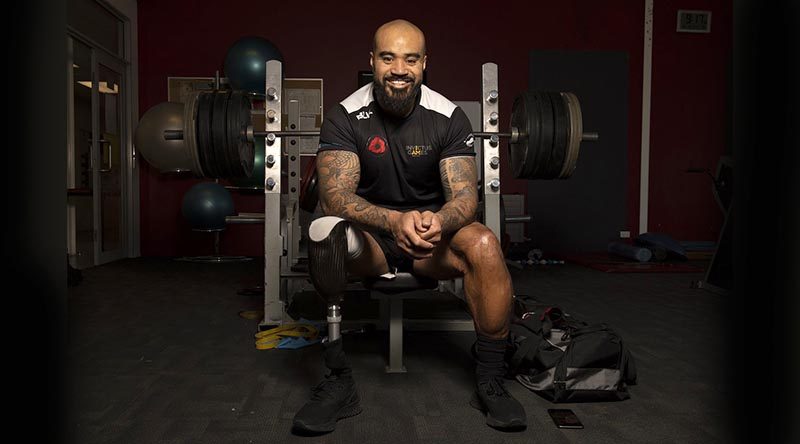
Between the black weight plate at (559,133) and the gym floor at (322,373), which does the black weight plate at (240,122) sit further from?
the black weight plate at (559,133)

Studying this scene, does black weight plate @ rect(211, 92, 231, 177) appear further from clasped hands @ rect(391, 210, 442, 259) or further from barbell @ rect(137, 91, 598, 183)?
clasped hands @ rect(391, 210, 442, 259)

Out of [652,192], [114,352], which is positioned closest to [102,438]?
[114,352]

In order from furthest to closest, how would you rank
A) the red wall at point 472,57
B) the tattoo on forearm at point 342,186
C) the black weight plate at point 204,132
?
1. the red wall at point 472,57
2. the black weight plate at point 204,132
3. the tattoo on forearm at point 342,186

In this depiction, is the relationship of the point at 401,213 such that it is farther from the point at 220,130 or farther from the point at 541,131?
the point at 220,130

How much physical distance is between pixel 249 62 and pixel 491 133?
2954 millimetres

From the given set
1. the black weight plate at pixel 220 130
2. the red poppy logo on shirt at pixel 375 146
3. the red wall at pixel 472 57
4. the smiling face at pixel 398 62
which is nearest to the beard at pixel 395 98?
the smiling face at pixel 398 62

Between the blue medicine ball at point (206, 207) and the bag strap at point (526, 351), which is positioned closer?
the bag strap at point (526, 351)

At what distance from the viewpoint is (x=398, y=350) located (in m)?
1.77

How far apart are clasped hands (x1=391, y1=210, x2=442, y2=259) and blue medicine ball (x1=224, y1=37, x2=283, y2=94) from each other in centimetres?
343

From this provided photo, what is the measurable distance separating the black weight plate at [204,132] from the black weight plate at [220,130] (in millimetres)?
15

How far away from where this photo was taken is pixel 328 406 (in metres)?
1.36

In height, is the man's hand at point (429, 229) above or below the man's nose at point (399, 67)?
below

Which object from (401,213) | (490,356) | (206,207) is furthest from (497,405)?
(206,207)

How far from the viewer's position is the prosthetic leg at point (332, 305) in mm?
1343
